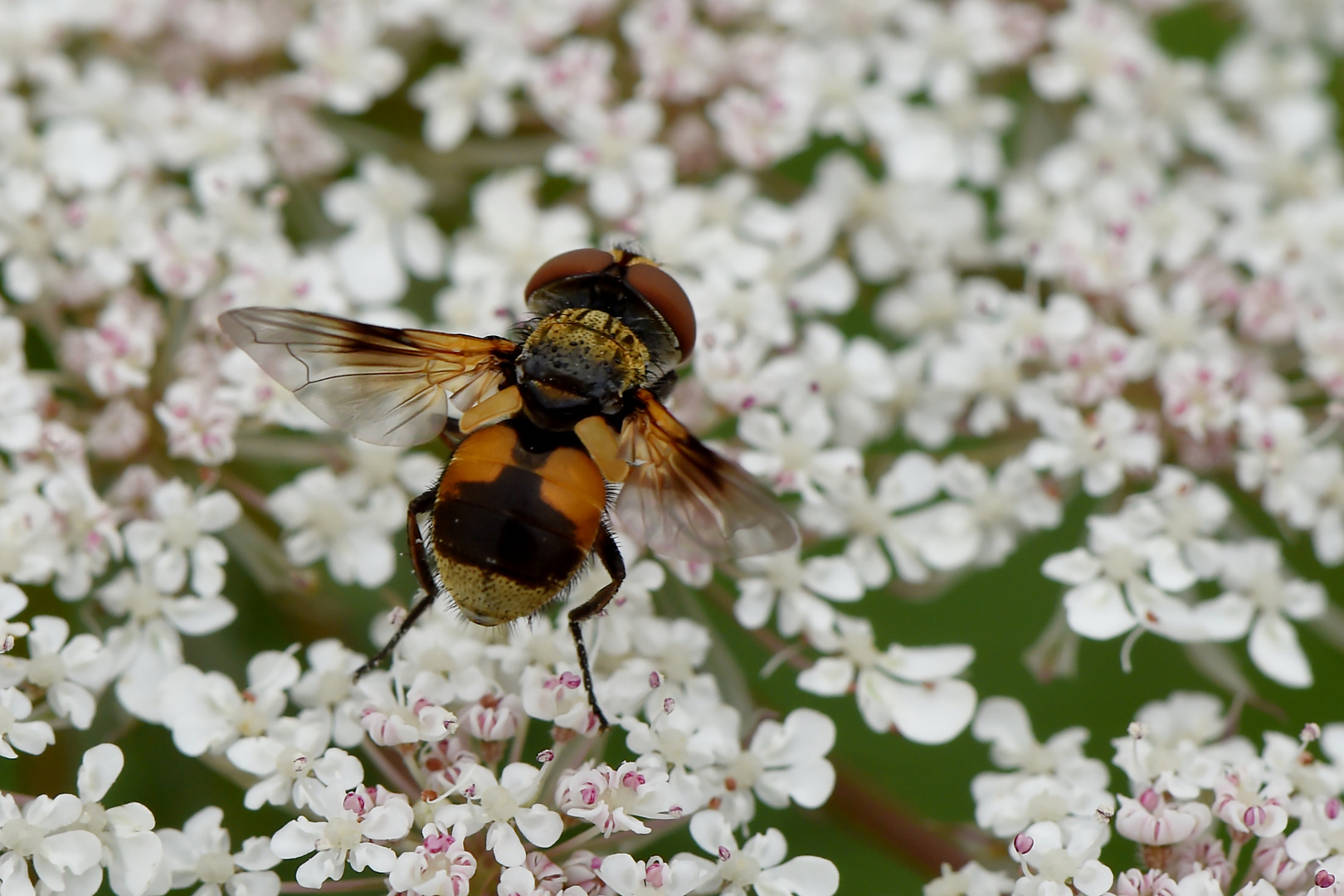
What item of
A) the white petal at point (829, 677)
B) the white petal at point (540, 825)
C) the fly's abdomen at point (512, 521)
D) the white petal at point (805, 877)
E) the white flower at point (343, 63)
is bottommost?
the white petal at point (805, 877)

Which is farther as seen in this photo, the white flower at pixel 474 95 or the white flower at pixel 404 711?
the white flower at pixel 474 95

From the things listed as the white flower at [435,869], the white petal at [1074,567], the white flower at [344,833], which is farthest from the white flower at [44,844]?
the white petal at [1074,567]

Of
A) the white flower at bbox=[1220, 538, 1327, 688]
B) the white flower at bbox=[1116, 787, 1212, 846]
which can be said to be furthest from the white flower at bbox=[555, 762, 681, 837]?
the white flower at bbox=[1220, 538, 1327, 688]

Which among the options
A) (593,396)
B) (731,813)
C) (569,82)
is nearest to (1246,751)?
(731,813)

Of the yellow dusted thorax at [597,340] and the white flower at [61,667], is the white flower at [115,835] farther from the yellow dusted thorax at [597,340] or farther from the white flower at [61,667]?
the yellow dusted thorax at [597,340]

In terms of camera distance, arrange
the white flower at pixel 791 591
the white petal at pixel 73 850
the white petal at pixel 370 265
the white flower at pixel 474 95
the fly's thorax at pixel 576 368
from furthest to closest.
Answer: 1. the white flower at pixel 474 95
2. the white petal at pixel 370 265
3. the white flower at pixel 791 591
4. the white petal at pixel 73 850
5. the fly's thorax at pixel 576 368

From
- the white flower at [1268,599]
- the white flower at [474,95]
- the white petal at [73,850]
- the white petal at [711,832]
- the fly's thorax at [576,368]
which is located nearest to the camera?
the fly's thorax at [576,368]
